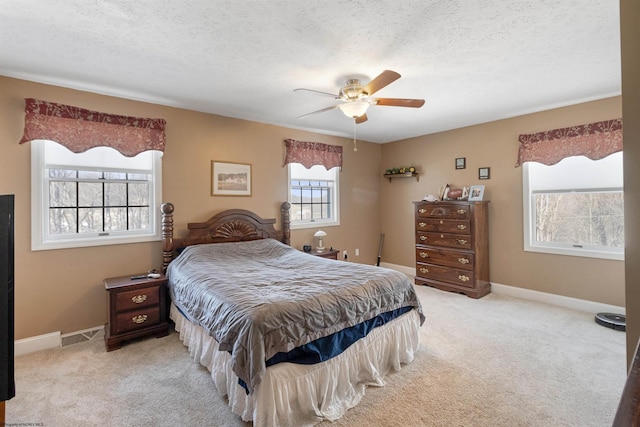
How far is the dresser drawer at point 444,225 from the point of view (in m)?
4.20

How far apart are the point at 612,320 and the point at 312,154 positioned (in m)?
4.20

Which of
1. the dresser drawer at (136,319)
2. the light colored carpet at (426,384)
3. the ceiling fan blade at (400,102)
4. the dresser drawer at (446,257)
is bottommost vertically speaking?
the light colored carpet at (426,384)

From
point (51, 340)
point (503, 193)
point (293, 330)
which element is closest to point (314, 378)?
point (293, 330)

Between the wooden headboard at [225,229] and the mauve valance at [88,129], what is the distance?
76cm

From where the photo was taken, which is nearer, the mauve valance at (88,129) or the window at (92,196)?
the mauve valance at (88,129)

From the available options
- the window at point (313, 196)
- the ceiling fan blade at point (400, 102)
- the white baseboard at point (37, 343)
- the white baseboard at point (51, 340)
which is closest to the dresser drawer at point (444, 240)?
the window at point (313, 196)

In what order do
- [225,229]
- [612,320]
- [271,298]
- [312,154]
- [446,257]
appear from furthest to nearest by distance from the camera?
[312,154] < [446,257] < [225,229] < [612,320] < [271,298]

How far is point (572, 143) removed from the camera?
3.62 meters

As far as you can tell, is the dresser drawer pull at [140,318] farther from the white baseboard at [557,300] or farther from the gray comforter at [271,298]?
the white baseboard at [557,300]

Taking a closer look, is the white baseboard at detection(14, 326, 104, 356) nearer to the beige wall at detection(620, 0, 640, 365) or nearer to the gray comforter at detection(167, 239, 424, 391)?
the gray comforter at detection(167, 239, 424, 391)

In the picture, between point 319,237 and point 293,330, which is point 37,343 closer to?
point 293,330

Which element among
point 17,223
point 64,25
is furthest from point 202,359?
point 64,25

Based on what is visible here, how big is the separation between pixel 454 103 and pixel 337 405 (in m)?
3.50

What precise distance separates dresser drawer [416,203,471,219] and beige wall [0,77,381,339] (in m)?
1.26
